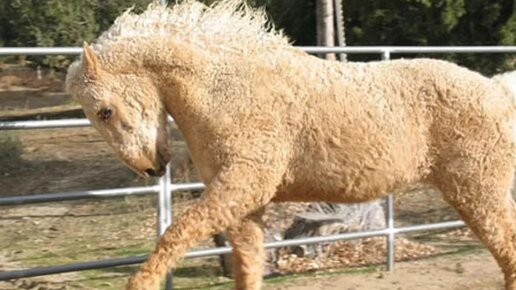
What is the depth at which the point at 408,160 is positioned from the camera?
450cm

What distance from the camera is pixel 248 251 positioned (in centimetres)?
463

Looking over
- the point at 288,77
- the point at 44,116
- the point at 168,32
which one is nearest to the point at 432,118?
the point at 288,77

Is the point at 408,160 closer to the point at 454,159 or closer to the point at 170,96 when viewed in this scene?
the point at 454,159

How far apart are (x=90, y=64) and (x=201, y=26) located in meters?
0.63

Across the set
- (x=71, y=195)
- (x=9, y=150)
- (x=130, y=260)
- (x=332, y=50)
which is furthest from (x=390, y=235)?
(x=9, y=150)

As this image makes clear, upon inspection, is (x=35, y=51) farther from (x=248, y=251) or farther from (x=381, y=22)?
(x=381, y=22)

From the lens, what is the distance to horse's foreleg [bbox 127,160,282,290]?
3.98 meters

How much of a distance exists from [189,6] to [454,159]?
160 centimetres

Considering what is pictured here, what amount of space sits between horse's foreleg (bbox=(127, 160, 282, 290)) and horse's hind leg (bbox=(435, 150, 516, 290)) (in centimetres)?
103

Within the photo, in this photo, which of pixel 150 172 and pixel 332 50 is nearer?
pixel 150 172

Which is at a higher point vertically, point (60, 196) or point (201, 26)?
point (201, 26)

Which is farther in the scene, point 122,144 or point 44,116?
point 44,116

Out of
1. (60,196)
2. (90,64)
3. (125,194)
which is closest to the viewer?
(90,64)

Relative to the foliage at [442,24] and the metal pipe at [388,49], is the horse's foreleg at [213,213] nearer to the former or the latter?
the metal pipe at [388,49]
